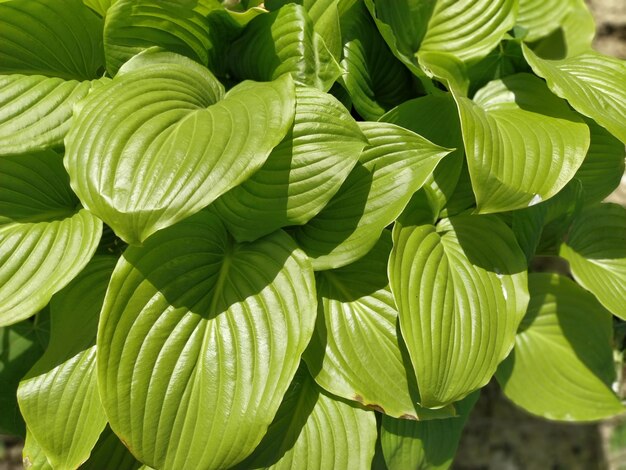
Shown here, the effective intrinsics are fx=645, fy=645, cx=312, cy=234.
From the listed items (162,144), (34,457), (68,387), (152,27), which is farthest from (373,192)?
(34,457)

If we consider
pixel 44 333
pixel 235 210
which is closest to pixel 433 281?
pixel 235 210

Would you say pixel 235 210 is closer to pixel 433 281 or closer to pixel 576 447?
pixel 433 281

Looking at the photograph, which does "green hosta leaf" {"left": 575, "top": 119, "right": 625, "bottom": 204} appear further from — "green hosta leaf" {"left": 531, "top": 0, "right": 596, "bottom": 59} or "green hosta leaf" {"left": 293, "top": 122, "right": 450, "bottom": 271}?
"green hosta leaf" {"left": 293, "top": 122, "right": 450, "bottom": 271}

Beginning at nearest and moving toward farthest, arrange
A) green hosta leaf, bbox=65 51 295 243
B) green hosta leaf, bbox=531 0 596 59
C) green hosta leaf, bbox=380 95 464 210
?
1. green hosta leaf, bbox=65 51 295 243
2. green hosta leaf, bbox=380 95 464 210
3. green hosta leaf, bbox=531 0 596 59

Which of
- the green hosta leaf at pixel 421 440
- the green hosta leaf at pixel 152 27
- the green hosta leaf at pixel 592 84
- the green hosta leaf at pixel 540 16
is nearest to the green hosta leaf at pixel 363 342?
the green hosta leaf at pixel 421 440

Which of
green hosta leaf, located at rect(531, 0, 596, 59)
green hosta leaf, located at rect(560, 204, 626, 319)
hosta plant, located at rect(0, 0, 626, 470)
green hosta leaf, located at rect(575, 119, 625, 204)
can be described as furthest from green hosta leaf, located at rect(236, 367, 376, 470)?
green hosta leaf, located at rect(531, 0, 596, 59)

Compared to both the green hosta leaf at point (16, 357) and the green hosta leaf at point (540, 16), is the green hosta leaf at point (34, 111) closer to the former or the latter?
the green hosta leaf at point (16, 357)
